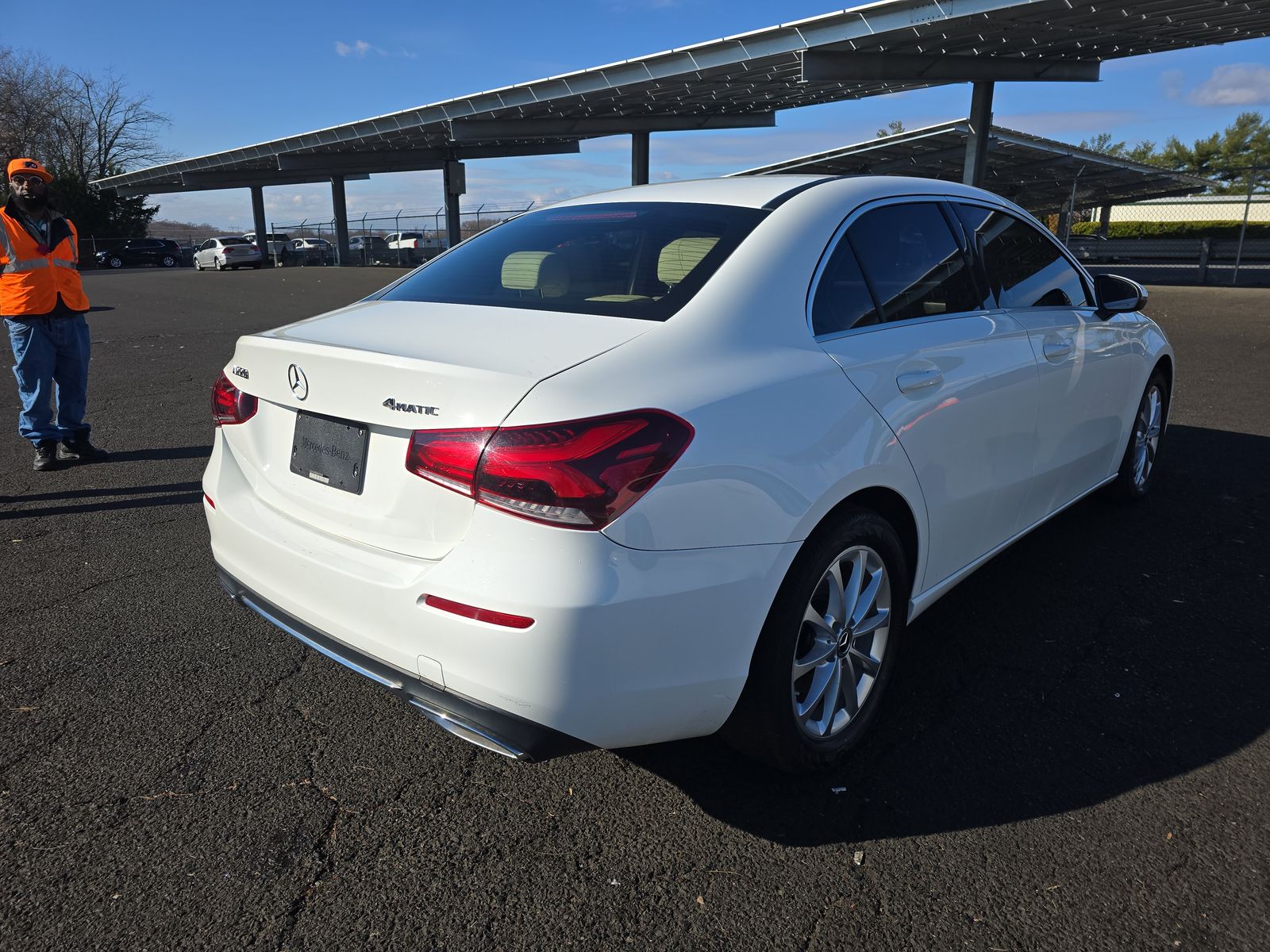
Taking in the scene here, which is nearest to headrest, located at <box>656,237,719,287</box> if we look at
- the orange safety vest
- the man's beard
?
the orange safety vest

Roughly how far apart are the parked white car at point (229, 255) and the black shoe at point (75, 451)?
41185mm

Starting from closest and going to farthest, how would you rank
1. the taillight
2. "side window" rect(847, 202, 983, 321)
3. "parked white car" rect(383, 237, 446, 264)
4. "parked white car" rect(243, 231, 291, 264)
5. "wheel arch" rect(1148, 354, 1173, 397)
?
the taillight < "side window" rect(847, 202, 983, 321) < "wheel arch" rect(1148, 354, 1173, 397) < "parked white car" rect(383, 237, 446, 264) < "parked white car" rect(243, 231, 291, 264)

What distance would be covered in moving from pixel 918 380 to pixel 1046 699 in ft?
4.06

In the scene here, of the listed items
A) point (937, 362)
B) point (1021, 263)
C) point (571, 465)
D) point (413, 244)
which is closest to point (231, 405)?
point (571, 465)

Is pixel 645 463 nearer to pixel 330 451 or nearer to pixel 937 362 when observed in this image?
pixel 330 451

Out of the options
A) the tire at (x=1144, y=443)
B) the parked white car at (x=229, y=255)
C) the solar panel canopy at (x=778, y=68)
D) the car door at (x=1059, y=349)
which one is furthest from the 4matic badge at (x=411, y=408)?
the parked white car at (x=229, y=255)

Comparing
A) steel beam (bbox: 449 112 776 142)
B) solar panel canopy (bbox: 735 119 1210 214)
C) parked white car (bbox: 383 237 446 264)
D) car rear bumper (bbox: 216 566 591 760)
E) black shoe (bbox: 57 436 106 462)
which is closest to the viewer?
car rear bumper (bbox: 216 566 591 760)

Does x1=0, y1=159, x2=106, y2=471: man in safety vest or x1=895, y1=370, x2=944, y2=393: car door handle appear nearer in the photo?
x1=895, y1=370, x2=944, y2=393: car door handle

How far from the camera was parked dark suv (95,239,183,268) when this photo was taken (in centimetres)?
5284

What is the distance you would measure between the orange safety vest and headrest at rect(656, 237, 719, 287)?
4883 mm

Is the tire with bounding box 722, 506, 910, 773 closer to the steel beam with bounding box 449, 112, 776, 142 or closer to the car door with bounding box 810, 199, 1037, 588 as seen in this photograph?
the car door with bounding box 810, 199, 1037, 588

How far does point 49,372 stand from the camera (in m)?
6.24

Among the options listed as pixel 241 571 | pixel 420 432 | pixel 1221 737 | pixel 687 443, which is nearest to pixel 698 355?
pixel 687 443

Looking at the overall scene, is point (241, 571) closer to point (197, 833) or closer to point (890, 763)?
point (197, 833)
